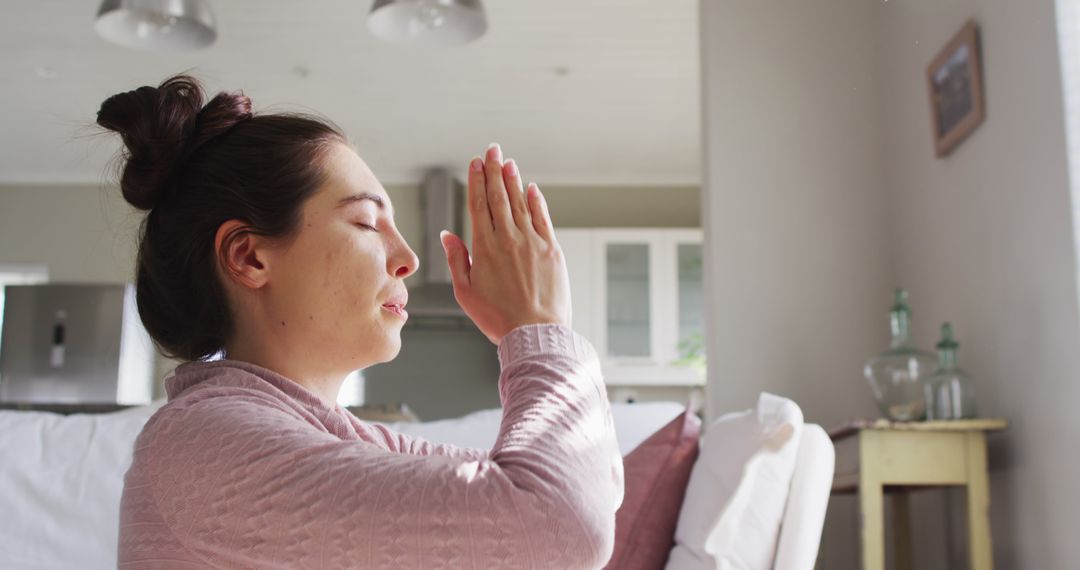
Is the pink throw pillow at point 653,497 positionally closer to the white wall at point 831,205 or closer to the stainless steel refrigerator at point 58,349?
the white wall at point 831,205

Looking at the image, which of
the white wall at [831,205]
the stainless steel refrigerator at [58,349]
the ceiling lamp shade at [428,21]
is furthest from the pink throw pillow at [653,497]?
the stainless steel refrigerator at [58,349]

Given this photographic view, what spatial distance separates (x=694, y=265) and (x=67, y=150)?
4347mm

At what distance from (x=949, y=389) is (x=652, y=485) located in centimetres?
124

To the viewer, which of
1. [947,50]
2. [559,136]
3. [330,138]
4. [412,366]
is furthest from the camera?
[412,366]

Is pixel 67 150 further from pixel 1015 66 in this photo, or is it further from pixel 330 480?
pixel 330 480

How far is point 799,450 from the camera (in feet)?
5.68

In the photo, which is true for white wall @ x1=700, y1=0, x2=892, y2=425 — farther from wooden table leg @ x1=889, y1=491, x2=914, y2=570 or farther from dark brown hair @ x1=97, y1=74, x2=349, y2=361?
→ dark brown hair @ x1=97, y1=74, x2=349, y2=361

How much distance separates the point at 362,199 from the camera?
99 centimetres

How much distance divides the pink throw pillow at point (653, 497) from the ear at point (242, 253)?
1.12 meters

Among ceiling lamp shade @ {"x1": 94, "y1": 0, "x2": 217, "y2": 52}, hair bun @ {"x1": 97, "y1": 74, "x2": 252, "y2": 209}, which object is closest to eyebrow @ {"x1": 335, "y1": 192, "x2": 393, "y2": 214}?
hair bun @ {"x1": 97, "y1": 74, "x2": 252, "y2": 209}

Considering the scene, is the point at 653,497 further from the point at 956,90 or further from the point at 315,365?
the point at 956,90

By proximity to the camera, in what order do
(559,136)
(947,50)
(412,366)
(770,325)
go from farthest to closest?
1. (412,366)
2. (559,136)
3. (770,325)
4. (947,50)

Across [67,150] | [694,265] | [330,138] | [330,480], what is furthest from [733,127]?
[67,150]

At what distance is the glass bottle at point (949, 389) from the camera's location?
9.74 ft
